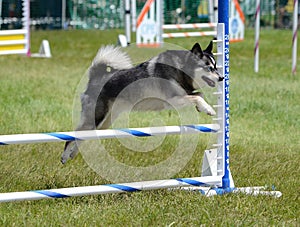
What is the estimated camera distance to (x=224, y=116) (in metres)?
4.80

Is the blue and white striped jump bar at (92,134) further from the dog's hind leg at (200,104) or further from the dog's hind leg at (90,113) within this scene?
the dog's hind leg at (90,113)

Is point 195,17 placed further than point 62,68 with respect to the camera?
Yes

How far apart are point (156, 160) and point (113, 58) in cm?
142

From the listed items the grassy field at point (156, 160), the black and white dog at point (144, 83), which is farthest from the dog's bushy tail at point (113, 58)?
the grassy field at point (156, 160)

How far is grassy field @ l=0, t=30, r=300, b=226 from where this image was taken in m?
4.22

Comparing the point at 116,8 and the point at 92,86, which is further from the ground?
the point at 116,8

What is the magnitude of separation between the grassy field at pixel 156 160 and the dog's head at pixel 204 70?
1.54 ft

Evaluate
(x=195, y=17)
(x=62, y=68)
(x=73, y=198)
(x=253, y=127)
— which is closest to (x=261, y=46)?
(x=195, y=17)

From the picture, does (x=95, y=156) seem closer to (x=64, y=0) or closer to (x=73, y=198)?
(x=73, y=198)

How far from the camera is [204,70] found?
16.0 feet

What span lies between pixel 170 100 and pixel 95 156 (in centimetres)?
138

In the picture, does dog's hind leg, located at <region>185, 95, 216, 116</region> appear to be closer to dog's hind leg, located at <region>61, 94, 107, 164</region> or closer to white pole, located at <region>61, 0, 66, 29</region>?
dog's hind leg, located at <region>61, 94, 107, 164</region>

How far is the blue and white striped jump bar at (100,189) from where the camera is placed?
4211 mm

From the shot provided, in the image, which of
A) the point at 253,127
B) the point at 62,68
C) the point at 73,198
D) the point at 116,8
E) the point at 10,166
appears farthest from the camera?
the point at 116,8
